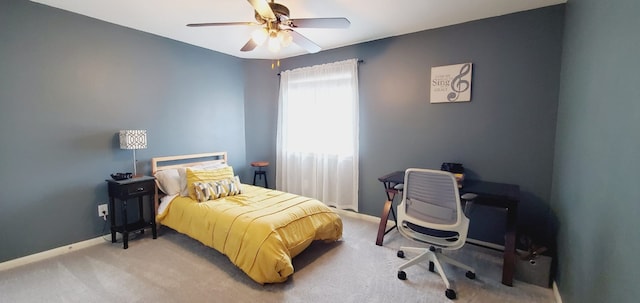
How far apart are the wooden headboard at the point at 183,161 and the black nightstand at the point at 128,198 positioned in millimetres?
187

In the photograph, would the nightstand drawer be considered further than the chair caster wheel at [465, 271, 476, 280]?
Yes

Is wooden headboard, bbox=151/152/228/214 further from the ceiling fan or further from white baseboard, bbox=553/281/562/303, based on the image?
white baseboard, bbox=553/281/562/303

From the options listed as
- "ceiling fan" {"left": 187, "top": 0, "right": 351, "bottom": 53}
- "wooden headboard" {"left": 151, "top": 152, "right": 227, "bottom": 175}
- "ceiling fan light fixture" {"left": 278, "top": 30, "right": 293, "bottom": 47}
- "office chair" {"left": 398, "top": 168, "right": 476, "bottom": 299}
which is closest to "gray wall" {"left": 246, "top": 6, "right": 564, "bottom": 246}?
"office chair" {"left": 398, "top": 168, "right": 476, "bottom": 299}

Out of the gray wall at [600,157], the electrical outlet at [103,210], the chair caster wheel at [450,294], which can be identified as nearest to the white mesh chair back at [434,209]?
the chair caster wheel at [450,294]

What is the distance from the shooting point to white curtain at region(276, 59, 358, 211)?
150 inches

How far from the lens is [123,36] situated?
3094mm

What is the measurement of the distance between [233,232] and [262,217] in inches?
11.4

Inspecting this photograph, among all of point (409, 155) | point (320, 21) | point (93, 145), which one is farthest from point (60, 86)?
point (409, 155)

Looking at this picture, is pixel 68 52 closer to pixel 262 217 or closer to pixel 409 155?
pixel 262 217

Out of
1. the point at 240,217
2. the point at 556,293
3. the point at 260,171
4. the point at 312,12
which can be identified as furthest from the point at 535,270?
the point at 260,171

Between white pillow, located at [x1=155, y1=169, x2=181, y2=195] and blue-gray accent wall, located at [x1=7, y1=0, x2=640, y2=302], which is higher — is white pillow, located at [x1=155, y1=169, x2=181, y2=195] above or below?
below

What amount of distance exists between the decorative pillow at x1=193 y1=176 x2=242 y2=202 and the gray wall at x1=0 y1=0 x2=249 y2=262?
97 centimetres

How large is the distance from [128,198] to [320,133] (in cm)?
259

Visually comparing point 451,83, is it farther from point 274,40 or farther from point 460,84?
point 274,40
